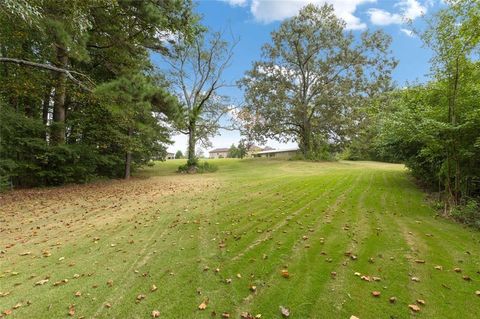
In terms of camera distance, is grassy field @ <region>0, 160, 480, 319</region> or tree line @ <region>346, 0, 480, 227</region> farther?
tree line @ <region>346, 0, 480, 227</region>

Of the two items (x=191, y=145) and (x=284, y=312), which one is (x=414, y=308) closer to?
(x=284, y=312)

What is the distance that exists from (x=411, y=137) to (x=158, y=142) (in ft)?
48.6

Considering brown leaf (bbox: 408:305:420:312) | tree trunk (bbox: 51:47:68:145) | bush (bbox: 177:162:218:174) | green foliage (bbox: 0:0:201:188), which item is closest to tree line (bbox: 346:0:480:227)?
brown leaf (bbox: 408:305:420:312)

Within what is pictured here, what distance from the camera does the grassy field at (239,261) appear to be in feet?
9.82

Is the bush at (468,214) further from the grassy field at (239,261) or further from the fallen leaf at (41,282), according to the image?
the fallen leaf at (41,282)

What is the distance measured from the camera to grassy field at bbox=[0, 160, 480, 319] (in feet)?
9.82

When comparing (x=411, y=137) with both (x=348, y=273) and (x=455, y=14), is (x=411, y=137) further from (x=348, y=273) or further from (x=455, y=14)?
(x=348, y=273)

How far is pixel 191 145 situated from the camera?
857 inches

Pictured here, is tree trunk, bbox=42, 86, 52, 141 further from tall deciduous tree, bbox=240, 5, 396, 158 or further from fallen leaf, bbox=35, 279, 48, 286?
tall deciduous tree, bbox=240, 5, 396, 158

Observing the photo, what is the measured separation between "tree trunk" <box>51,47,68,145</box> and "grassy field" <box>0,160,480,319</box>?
462cm

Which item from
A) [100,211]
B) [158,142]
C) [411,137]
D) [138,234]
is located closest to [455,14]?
[411,137]

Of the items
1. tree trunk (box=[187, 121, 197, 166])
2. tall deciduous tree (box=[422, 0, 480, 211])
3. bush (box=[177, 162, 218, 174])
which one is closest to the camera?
tall deciduous tree (box=[422, 0, 480, 211])

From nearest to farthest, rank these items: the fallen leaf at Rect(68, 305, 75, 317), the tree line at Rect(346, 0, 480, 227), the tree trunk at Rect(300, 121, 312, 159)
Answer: the fallen leaf at Rect(68, 305, 75, 317) → the tree line at Rect(346, 0, 480, 227) → the tree trunk at Rect(300, 121, 312, 159)

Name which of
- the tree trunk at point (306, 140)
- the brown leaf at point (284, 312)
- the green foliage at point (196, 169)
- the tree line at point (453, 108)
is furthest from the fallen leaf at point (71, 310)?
the tree trunk at point (306, 140)
